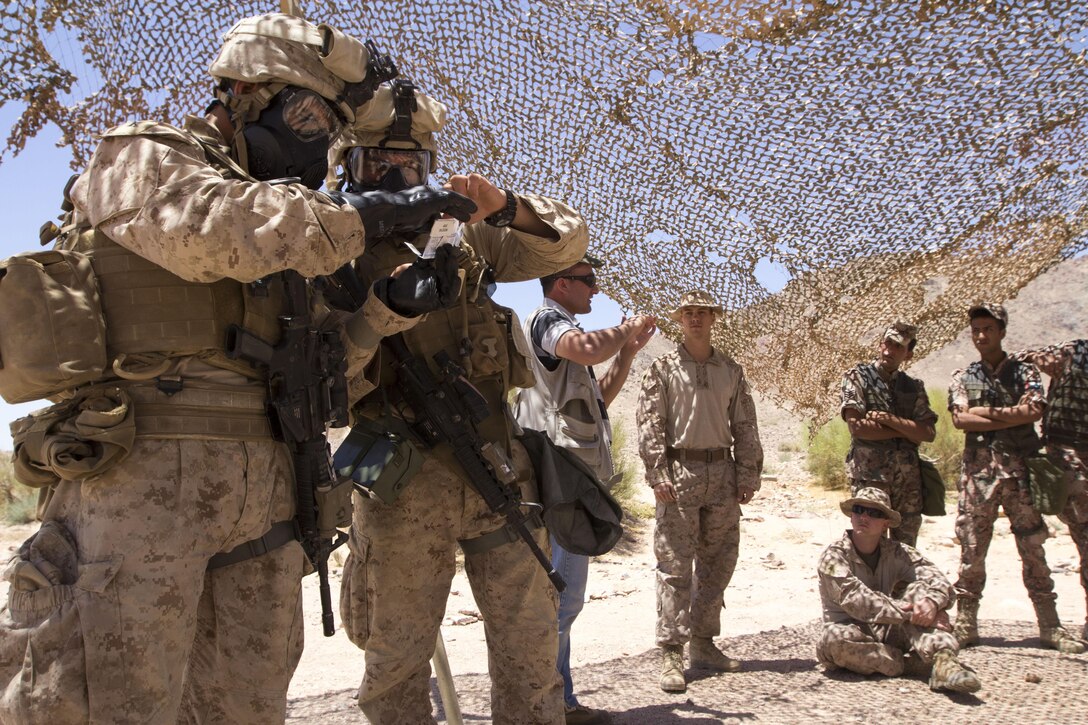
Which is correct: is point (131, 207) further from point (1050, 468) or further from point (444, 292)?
point (1050, 468)

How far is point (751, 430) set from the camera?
5.09 meters

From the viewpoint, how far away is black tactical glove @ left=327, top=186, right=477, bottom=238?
2084mm

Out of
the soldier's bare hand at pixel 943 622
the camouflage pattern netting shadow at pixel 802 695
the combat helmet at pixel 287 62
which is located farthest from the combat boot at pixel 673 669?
the combat helmet at pixel 287 62

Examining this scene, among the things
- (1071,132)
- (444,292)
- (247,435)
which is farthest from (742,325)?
(247,435)

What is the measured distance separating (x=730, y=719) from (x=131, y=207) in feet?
10.3

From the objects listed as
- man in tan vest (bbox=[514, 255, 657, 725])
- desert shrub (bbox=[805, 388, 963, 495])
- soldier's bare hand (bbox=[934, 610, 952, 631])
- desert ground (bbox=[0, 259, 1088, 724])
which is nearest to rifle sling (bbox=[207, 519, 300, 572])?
man in tan vest (bbox=[514, 255, 657, 725])

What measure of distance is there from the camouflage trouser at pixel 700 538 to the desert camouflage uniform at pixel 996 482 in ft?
5.01

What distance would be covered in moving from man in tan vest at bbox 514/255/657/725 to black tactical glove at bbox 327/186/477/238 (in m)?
1.46

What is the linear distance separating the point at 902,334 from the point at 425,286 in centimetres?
386

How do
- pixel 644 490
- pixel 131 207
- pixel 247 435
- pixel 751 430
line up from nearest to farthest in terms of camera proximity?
pixel 131 207, pixel 247 435, pixel 751 430, pixel 644 490

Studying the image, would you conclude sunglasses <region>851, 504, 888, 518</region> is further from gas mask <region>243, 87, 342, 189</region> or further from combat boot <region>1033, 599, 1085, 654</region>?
gas mask <region>243, 87, 342, 189</region>

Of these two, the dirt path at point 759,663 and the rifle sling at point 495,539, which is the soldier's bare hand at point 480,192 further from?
the dirt path at point 759,663

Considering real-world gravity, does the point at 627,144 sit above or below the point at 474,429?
above

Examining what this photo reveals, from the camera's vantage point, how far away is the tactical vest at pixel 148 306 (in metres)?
1.94
